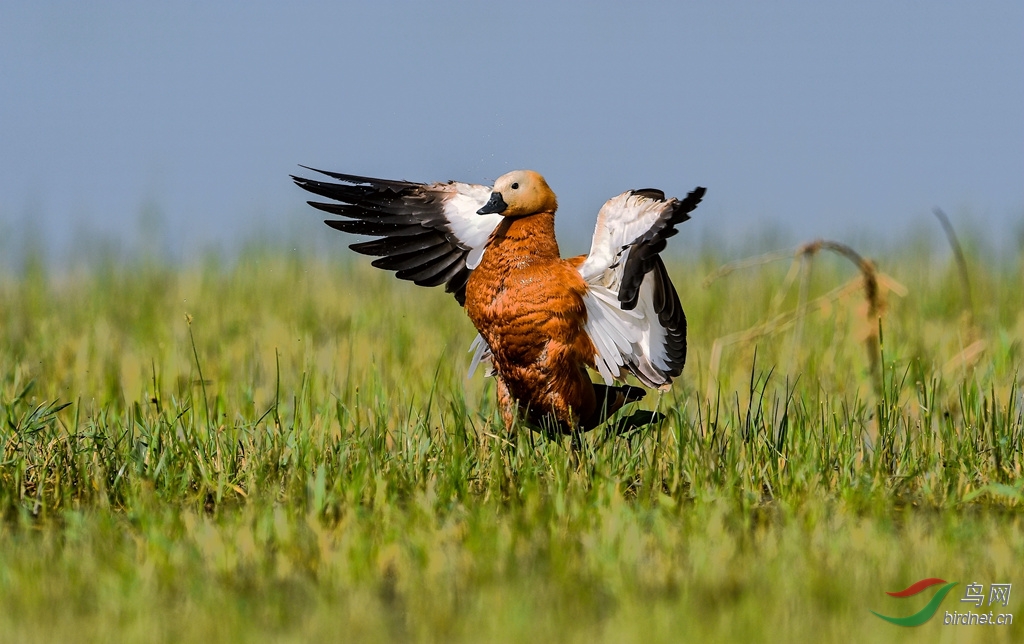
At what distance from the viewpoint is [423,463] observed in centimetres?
491

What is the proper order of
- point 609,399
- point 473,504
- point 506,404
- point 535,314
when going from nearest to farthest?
point 473,504, point 535,314, point 506,404, point 609,399

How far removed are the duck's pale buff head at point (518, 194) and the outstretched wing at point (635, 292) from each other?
27cm

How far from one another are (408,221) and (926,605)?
2.95 meters

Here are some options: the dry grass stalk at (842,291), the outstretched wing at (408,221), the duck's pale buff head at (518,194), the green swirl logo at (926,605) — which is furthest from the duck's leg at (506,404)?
the green swirl logo at (926,605)

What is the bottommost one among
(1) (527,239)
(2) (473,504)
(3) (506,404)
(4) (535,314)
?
(2) (473,504)

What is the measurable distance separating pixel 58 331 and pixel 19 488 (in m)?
3.52

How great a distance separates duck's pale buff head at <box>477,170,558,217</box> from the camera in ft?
16.5

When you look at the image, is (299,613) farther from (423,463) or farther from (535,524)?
(423,463)

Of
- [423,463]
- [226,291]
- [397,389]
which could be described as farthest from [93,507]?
[226,291]

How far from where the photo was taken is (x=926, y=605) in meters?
3.58

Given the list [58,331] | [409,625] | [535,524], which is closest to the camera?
[409,625]

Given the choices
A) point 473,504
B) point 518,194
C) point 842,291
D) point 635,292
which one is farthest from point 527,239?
point 842,291

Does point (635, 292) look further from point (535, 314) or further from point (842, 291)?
point (842, 291)

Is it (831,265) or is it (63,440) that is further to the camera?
(831,265)
